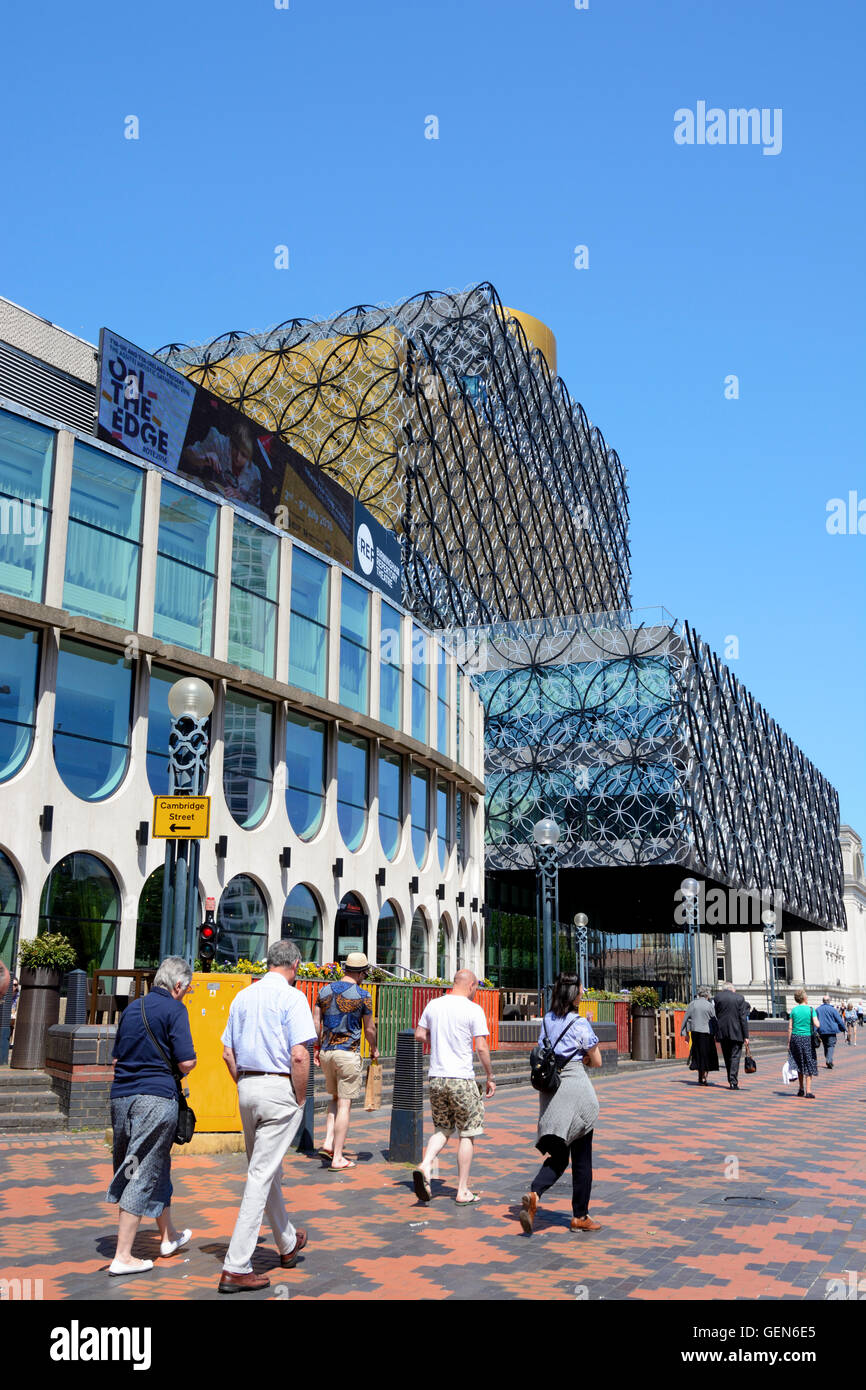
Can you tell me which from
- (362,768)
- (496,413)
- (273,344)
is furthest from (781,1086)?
(496,413)

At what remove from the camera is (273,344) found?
66.9m

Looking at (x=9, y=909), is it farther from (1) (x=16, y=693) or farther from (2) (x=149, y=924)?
(1) (x=16, y=693)

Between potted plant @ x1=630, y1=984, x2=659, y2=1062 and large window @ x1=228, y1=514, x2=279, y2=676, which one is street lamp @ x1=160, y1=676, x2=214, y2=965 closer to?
large window @ x1=228, y1=514, x2=279, y2=676

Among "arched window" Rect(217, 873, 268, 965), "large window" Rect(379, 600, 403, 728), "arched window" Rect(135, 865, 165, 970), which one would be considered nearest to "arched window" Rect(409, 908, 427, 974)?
"large window" Rect(379, 600, 403, 728)

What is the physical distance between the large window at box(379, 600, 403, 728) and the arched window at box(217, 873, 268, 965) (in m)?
7.83

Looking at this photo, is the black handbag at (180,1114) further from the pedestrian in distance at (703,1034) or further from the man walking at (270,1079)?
the pedestrian in distance at (703,1034)

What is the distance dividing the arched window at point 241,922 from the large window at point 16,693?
6.32 meters

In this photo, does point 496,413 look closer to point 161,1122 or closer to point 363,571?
point 363,571

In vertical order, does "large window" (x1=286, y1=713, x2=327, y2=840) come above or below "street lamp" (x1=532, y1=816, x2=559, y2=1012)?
above

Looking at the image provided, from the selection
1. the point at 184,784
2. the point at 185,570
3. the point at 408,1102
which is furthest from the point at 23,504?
the point at 408,1102

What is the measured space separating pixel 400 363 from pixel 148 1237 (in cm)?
5643

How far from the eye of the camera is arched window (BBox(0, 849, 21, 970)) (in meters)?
21.4

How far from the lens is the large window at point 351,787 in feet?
104

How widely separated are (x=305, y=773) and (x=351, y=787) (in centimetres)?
246
